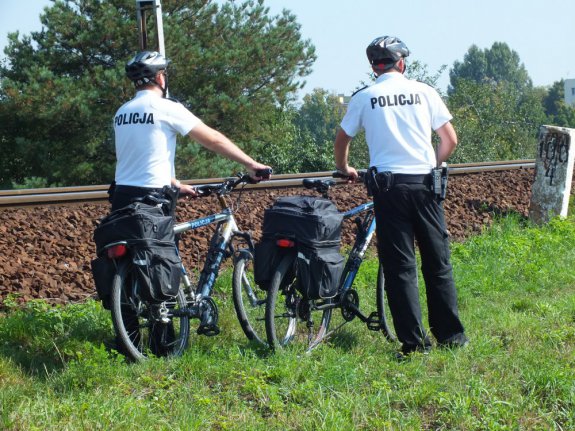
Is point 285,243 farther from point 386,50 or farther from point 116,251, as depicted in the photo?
point 386,50

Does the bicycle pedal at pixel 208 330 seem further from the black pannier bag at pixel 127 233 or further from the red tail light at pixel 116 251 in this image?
the red tail light at pixel 116 251

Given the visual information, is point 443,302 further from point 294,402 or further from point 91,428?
point 91,428

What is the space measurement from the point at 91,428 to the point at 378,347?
260 cm

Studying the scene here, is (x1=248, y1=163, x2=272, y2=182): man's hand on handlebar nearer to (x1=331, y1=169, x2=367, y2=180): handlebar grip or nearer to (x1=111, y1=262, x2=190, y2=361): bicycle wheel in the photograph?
(x1=331, y1=169, x2=367, y2=180): handlebar grip

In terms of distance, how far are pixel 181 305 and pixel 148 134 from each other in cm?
117

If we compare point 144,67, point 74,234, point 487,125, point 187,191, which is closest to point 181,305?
point 187,191

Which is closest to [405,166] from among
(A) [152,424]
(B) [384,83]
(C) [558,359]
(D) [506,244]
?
(B) [384,83]

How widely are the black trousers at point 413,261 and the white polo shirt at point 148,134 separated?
142 cm

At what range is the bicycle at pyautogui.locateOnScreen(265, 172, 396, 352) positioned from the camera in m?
6.19

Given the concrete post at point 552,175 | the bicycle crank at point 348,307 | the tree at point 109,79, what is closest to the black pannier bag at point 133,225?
the bicycle crank at point 348,307

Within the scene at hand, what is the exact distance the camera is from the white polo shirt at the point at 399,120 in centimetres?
627

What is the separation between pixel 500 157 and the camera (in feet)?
119

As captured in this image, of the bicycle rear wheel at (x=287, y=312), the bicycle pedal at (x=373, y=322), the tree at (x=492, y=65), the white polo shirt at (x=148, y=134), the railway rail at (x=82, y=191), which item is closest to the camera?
the white polo shirt at (x=148, y=134)

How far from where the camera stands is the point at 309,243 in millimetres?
6211
